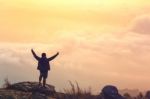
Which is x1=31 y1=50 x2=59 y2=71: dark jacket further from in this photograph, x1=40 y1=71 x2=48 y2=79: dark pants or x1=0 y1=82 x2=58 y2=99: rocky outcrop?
x1=0 y1=82 x2=58 y2=99: rocky outcrop

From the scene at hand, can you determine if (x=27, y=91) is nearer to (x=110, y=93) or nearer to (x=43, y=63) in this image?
(x=43, y=63)

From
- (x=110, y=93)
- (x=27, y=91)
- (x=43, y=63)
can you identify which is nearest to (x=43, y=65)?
(x=43, y=63)

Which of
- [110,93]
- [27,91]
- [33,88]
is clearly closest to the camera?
[110,93]

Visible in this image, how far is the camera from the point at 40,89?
108ft

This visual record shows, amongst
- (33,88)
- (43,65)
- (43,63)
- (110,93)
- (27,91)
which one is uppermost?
(43,63)

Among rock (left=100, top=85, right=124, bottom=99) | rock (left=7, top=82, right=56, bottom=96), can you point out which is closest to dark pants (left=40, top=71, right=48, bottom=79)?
rock (left=7, top=82, right=56, bottom=96)

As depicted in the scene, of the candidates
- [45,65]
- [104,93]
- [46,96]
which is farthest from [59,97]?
[104,93]

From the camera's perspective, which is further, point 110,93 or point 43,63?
point 43,63

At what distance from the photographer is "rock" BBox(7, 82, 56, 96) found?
108ft

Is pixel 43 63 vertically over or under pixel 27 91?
over

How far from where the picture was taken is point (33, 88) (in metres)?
33.5

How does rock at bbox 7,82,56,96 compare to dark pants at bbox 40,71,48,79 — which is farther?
dark pants at bbox 40,71,48,79

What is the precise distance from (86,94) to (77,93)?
1.14m

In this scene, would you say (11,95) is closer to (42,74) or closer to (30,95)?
(30,95)
